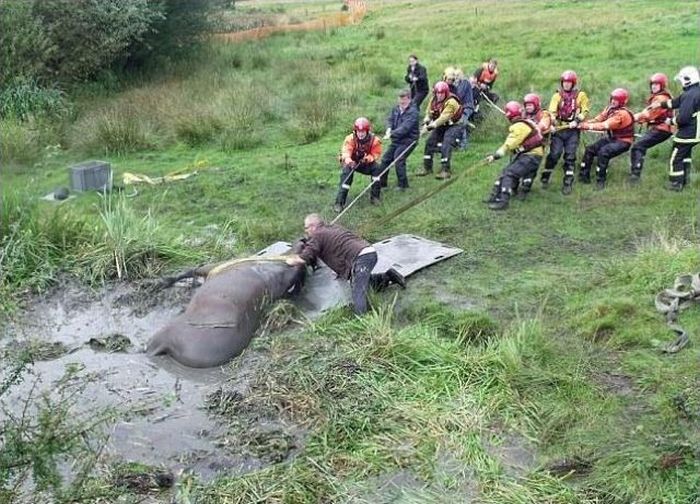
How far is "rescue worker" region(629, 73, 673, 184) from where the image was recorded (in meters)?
11.2

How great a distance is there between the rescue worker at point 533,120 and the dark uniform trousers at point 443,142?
49.2 inches

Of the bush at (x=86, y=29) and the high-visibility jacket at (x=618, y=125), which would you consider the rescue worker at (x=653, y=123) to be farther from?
the bush at (x=86, y=29)

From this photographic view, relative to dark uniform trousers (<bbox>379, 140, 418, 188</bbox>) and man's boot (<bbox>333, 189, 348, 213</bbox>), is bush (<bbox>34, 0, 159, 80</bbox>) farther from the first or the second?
man's boot (<bbox>333, 189, 348, 213</bbox>)

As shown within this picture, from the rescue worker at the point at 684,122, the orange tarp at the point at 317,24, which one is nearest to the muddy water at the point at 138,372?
the rescue worker at the point at 684,122

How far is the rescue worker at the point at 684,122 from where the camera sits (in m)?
10.9

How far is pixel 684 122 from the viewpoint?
11.0m

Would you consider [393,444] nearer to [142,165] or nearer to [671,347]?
[671,347]

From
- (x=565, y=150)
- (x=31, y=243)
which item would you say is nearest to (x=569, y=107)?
(x=565, y=150)

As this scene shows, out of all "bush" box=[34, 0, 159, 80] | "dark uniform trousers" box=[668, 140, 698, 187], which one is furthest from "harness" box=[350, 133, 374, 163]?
"bush" box=[34, 0, 159, 80]

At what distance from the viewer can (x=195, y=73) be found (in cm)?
2045

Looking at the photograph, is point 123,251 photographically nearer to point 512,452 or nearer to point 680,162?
point 512,452

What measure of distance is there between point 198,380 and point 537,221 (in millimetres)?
5098

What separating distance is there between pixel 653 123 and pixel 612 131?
0.52 m

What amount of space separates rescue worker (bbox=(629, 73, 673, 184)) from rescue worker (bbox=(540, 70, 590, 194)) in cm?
73
